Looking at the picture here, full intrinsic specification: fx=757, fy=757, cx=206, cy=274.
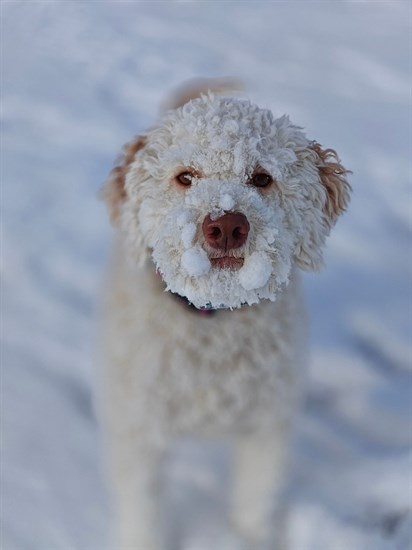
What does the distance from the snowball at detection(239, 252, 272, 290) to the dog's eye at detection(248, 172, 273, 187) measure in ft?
0.55

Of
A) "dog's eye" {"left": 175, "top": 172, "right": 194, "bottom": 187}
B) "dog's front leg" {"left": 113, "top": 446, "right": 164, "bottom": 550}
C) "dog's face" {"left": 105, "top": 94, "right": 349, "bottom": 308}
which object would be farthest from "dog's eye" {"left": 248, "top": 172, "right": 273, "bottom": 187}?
"dog's front leg" {"left": 113, "top": 446, "right": 164, "bottom": 550}

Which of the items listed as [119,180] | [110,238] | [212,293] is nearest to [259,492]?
[212,293]

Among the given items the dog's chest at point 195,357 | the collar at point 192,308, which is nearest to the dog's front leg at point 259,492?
the dog's chest at point 195,357

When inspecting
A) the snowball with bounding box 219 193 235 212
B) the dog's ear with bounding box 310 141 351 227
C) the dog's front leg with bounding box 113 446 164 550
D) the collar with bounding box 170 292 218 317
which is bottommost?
the dog's front leg with bounding box 113 446 164 550

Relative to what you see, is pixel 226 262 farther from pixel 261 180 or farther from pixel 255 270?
pixel 261 180

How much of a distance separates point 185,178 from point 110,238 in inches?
38.5

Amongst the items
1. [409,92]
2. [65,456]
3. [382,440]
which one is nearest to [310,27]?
[409,92]

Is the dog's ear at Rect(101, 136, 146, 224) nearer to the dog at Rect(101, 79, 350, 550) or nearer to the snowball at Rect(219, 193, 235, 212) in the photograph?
the dog at Rect(101, 79, 350, 550)

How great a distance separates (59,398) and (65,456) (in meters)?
0.18

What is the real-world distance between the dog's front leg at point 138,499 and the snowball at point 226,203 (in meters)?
0.66

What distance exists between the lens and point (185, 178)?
1.40m

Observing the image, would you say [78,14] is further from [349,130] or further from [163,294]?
[163,294]

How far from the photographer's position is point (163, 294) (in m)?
1.56

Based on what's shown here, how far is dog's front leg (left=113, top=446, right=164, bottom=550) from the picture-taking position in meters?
1.69
